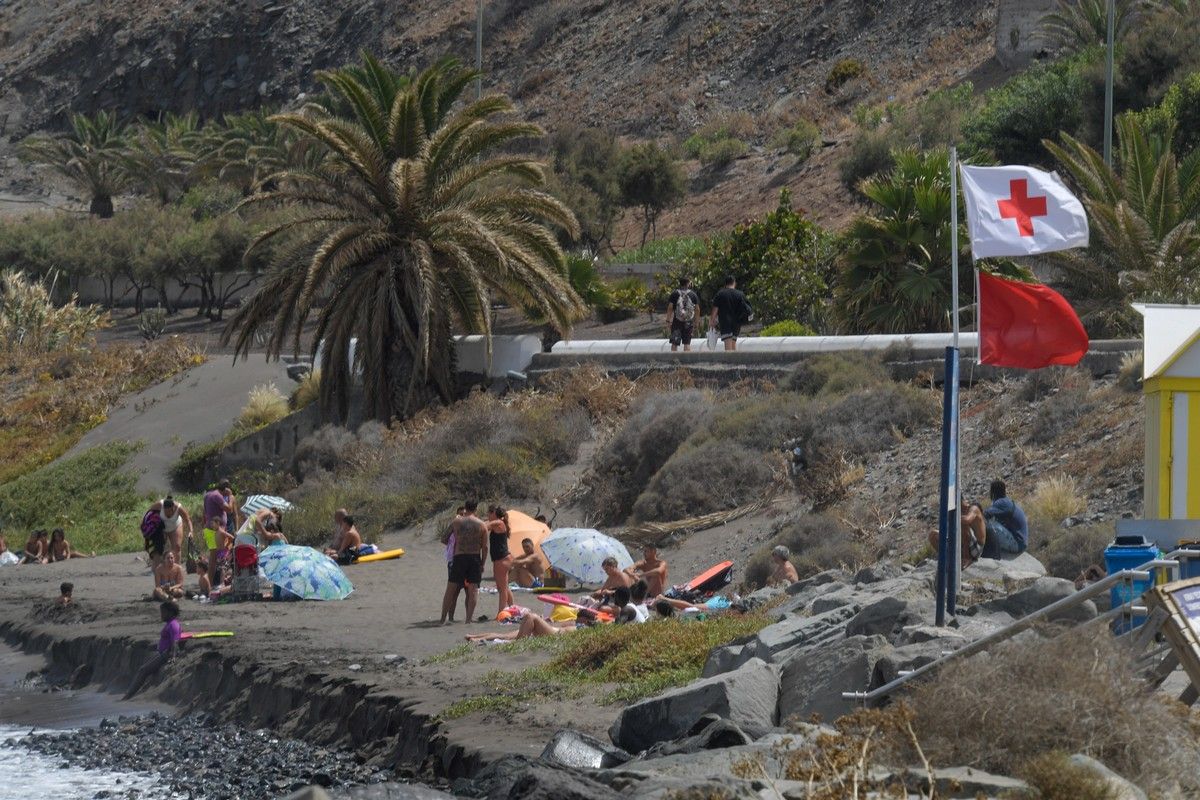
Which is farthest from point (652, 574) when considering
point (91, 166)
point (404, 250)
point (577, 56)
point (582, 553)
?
point (577, 56)

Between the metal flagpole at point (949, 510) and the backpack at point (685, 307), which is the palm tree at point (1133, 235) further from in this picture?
the metal flagpole at point (949, 510)

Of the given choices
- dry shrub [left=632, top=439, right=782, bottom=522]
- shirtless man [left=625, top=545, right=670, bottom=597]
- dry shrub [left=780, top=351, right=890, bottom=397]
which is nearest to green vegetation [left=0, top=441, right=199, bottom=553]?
dry shrub [left=632, top=439, right=782, bottom=522]

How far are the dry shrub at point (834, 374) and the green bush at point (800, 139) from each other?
30.0m

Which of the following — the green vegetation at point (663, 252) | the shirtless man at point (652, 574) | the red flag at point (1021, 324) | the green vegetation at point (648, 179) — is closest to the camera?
the red flag at point (1021, 324)

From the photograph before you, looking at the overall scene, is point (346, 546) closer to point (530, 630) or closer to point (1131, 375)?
point (530, 630)

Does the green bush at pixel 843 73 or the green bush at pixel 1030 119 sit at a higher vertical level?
the green bush at pixel 843 73

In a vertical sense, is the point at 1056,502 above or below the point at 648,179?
below

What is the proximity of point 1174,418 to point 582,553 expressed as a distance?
7500 mm

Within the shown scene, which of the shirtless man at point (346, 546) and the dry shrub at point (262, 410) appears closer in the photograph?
the shirtless man at point (346, 546)

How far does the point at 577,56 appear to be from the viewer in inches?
3007

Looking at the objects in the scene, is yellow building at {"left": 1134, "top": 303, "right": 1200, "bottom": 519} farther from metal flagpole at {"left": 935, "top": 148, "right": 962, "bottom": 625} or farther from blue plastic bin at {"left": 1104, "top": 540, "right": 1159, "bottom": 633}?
metal flagpole at {"left": 935, "top": 148, "right": 962, "bottom": 625}

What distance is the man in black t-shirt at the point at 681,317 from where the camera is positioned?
2783 centimetres

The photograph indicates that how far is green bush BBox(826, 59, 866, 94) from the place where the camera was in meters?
62.2

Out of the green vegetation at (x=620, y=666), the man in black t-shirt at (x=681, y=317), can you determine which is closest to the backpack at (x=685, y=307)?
the man in black t-shirt at (x=681, y=317)
